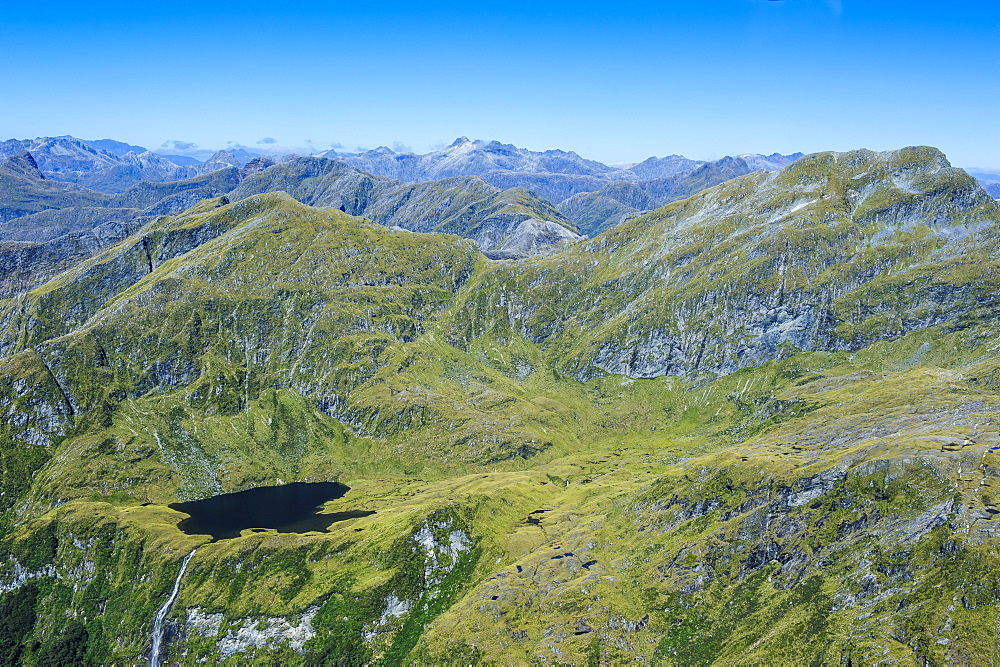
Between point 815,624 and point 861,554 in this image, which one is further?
point 861,554

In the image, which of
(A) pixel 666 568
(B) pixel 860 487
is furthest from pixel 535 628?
(B) pixel 860 487

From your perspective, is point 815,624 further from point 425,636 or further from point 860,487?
point 425,636

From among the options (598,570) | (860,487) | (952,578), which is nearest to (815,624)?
(952,578)

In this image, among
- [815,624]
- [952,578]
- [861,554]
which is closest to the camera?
[952,578]

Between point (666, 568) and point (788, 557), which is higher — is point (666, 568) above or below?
below

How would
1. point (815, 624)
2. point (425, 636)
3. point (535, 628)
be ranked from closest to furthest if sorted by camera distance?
point (815, 624)
point (535, 628)
point (425, 636)

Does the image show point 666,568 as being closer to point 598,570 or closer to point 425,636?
point 598,570

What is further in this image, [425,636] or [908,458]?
[425,636]

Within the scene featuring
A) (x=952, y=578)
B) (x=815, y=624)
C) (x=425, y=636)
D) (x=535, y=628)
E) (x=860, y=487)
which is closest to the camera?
(x=952, y=578)

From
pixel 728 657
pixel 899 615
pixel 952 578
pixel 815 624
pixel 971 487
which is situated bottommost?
pixel 728 657
